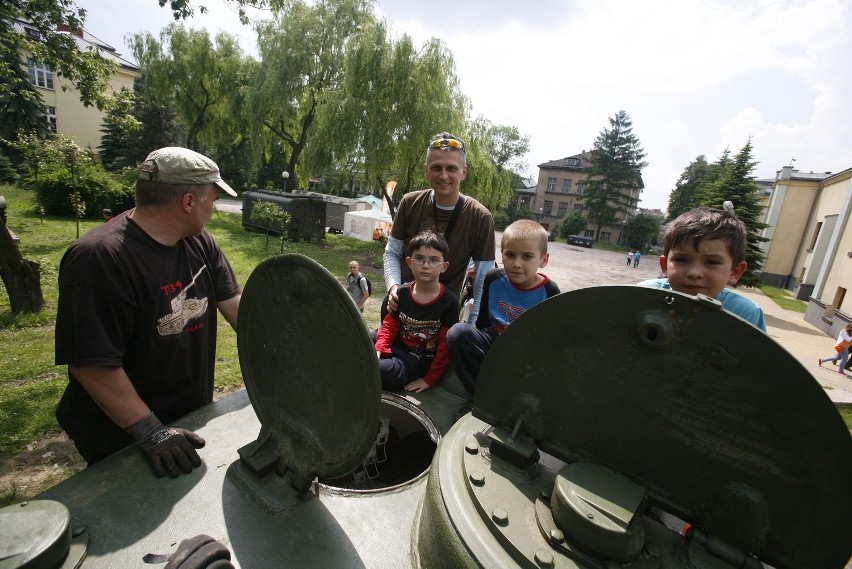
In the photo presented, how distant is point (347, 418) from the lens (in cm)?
135

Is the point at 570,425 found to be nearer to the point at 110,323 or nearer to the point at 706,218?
the point at 706,218

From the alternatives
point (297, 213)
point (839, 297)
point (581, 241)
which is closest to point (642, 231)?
point (581, 241)

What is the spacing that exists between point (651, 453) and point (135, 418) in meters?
1.80

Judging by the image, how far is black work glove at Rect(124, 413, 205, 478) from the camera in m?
1.62

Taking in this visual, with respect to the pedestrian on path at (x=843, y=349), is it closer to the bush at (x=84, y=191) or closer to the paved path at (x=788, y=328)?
the paved path at (x=788, y=328)

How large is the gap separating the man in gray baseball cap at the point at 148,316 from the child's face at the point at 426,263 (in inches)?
44.5

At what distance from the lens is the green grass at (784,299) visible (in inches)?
795

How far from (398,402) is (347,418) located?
98 cm

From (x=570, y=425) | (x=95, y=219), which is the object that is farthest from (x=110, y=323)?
(x=95, y=219)

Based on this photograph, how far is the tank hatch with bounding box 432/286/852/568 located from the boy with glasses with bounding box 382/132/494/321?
185 centimetres

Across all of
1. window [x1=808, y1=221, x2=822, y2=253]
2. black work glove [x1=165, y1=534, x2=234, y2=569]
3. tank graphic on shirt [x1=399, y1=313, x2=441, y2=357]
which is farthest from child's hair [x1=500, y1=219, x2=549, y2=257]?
window [x1=808, y1=221, x2=822, y2=253]

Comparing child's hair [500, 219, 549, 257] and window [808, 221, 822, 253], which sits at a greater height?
window [808, 221, 822, 253]

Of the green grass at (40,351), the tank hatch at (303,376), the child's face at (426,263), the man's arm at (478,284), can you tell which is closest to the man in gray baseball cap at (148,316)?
the tank hatch at (303,376)

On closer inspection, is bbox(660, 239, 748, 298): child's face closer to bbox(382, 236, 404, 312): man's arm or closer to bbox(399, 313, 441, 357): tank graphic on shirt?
bbox(399, 313, 441, 357): tank graphic on shirt
